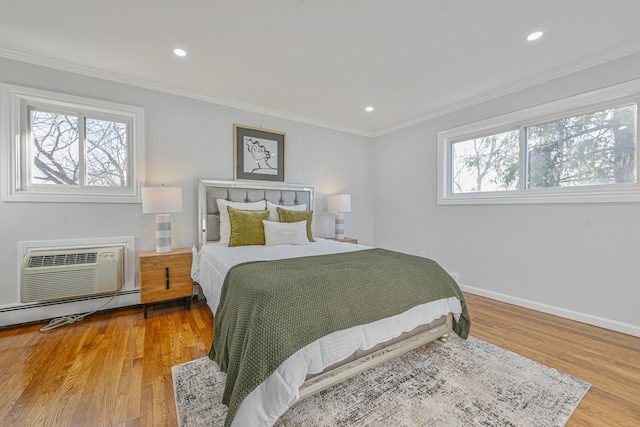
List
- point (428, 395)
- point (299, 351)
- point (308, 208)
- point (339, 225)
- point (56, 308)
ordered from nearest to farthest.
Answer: point (299, 351), point (428, 395), point (56, 308), point (308, 208), point (339, 225)

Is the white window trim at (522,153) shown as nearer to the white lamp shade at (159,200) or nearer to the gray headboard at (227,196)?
the gray headboard at (227,196)

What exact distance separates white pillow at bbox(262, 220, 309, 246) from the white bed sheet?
1.70 feet

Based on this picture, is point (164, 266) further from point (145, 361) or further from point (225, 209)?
point (145, 361)

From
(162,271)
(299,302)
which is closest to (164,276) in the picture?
(162,271)

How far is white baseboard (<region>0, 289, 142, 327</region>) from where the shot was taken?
2.44 m

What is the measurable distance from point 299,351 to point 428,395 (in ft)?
2.87

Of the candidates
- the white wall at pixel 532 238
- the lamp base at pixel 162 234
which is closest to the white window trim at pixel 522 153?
the white wall at pixel 532 238

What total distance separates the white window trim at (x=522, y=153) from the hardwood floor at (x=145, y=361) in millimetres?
1236

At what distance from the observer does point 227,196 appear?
3.37m

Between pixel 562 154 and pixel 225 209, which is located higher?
pixel 562 154

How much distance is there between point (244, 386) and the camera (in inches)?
45.8

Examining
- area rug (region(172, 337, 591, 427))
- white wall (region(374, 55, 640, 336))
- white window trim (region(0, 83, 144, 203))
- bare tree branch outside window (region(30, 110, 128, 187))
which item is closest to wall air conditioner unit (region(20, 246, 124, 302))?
white window trim (region(0, 83, 144, 203))

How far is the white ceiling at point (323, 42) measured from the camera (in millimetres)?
1858

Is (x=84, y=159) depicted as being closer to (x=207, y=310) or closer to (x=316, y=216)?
(x=207, y=310)
